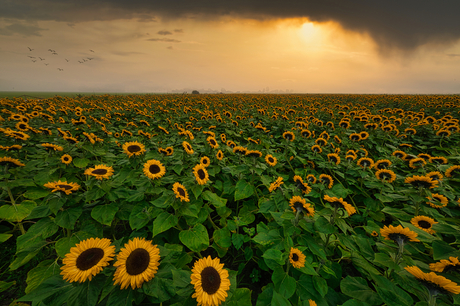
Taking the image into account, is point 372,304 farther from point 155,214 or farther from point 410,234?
point 155,214

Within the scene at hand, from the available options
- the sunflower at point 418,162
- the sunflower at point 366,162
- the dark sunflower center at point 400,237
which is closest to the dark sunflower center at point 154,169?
the dark sunflower center at point 400,237

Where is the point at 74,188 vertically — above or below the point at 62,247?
above

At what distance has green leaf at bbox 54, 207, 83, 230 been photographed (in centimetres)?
189

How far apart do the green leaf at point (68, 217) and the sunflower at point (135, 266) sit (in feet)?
3.42

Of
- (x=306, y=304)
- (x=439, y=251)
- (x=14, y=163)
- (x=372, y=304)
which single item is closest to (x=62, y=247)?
(x=14, y=163)

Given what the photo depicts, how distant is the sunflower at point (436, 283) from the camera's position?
113cm

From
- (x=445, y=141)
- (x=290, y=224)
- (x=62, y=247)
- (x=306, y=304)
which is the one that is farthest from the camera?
(x=445, y=141)

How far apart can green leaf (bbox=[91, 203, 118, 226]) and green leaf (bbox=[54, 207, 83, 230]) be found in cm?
15

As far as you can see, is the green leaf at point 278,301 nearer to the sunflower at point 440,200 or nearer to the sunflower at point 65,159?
the sunflower at point 440,200

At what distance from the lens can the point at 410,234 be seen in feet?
4.85

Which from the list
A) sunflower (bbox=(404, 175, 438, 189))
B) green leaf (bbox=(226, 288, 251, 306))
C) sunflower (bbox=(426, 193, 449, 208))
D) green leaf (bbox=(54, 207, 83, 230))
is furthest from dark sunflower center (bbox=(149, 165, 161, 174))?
sunflower (bbox=(426, 193, 449, 208))

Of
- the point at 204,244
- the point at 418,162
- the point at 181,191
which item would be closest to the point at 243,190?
the point at 204,244

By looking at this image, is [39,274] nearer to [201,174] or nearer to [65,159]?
[65,159]

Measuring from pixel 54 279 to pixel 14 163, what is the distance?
2.44 m
